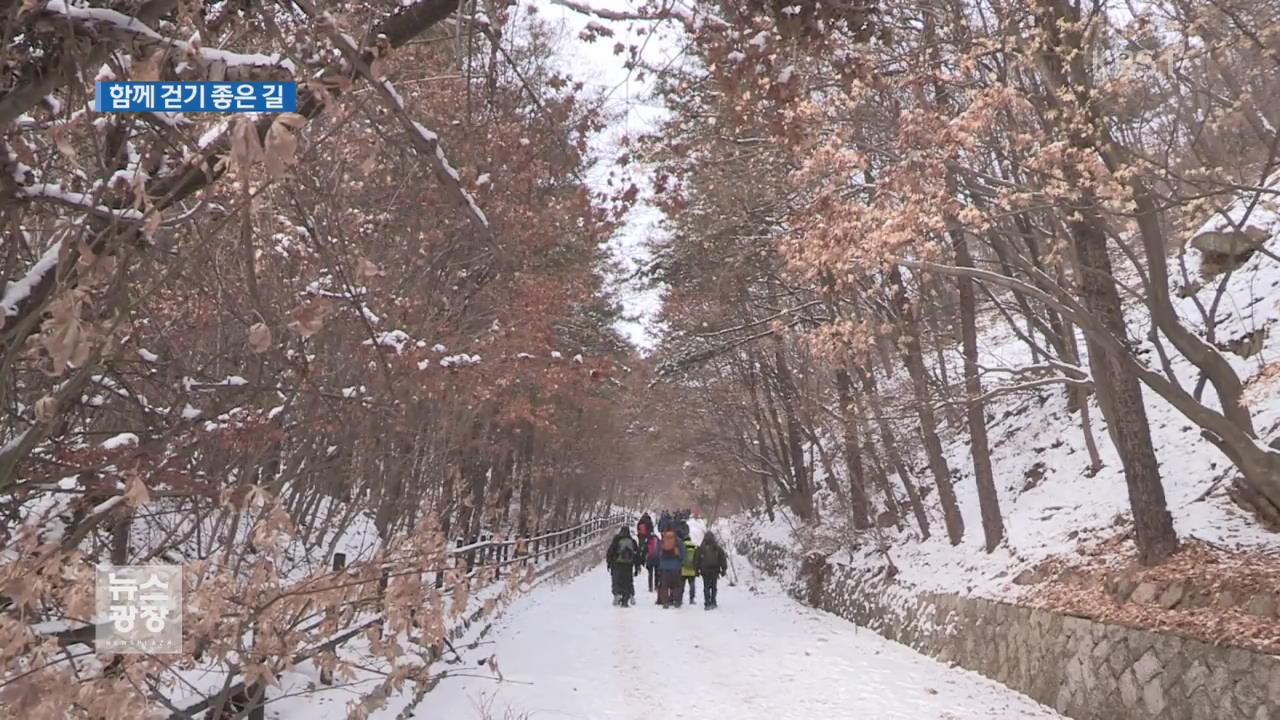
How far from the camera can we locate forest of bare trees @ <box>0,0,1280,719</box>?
2779mm

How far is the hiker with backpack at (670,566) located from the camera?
18.3 m

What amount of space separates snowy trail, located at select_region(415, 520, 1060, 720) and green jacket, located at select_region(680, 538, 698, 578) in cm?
242

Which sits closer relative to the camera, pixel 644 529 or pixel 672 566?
pixel 672 566

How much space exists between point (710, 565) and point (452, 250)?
10.7m

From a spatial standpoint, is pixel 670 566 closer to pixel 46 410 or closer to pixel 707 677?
pixel 707 677

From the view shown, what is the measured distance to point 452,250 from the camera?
996cm

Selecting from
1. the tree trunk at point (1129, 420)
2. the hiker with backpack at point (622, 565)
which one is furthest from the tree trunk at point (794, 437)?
the tree trunk at point (1129, 420)

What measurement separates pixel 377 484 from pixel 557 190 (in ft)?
17.0

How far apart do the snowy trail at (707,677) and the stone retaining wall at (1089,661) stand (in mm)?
335

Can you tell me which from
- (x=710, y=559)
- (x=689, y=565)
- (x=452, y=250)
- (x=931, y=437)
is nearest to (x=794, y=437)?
(x=689, y=565)

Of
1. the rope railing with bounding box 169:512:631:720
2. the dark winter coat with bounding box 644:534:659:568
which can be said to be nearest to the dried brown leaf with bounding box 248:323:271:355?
the rope railing with bounding box 169:512:631:720

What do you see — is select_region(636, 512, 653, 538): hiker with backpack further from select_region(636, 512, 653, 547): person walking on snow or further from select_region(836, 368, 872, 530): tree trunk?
select_region(836, 368, 872, 530): tree trunk

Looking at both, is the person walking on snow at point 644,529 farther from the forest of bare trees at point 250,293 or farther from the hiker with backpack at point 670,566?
the forest of bare trees at point 250,293

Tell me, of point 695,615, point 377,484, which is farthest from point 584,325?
point 377,484
